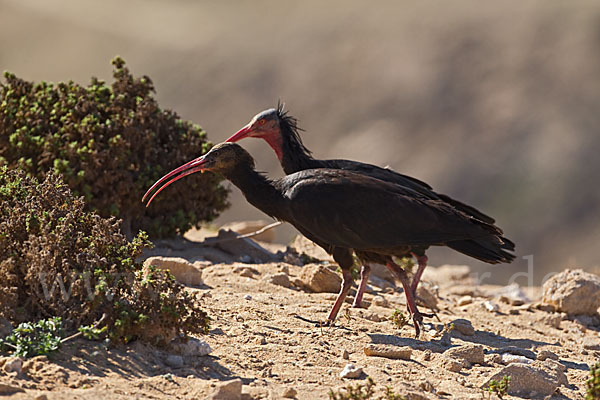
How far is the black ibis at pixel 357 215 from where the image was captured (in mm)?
7637

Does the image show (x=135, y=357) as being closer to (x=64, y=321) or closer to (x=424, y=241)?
(x=64, y=321)

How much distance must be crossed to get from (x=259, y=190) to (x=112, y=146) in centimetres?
282

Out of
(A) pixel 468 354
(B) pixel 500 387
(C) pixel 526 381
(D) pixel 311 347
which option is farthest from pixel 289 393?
(A) pixel 468 354

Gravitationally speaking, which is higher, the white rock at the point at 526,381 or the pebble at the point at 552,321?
the pebble at the point at 552,321

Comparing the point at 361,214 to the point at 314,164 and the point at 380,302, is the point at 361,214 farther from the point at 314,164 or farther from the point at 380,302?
the point at 314,164

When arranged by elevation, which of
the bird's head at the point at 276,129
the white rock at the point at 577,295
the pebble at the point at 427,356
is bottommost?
the pebble at the point at 427,356

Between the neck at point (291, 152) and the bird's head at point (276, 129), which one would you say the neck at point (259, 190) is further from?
the bird's head at point (276, 129)

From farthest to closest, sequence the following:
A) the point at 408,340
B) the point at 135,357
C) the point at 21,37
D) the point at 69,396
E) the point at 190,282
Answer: the point at 21,37
the point at 190,282
the point at 408,340
the point at 135,357
the point at 69,396

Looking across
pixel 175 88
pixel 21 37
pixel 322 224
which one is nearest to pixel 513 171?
pixel 175 88

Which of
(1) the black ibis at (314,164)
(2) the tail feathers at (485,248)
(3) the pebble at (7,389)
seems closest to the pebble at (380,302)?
(1) the black ibis at (314,164)

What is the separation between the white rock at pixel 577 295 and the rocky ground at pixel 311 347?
0.05 ft

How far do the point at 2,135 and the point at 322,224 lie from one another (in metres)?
4.70

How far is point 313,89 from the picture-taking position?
159 ft

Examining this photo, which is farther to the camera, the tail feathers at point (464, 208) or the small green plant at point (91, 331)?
the tail feathers at point (464, 208)
